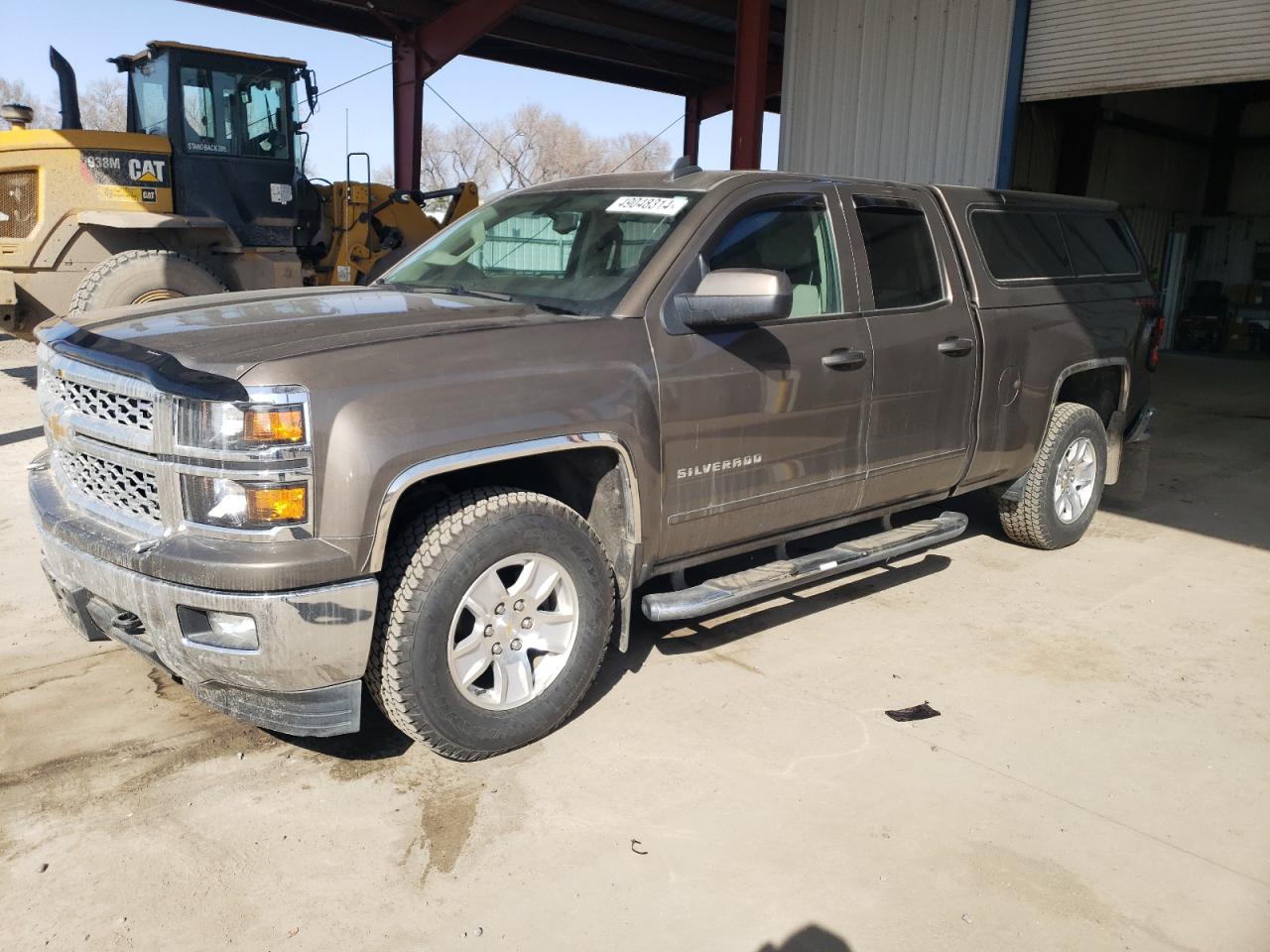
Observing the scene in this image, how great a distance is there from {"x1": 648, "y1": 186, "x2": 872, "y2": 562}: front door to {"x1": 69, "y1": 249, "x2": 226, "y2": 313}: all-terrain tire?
6.45m

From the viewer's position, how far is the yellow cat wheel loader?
969 cm

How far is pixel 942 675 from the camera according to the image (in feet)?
14.3

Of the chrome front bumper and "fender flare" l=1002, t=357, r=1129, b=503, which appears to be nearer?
the chrome front bumper

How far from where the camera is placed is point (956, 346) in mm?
4879

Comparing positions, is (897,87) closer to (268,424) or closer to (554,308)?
(554,308)

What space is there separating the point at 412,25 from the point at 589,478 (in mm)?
14974

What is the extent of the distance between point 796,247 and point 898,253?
0.68 meters

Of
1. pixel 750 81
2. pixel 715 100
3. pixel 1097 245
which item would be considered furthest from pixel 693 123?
pixel 1097 245

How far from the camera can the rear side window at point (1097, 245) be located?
600cm

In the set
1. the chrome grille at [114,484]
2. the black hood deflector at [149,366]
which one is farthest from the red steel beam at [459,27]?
the chrome grille at [114,484]

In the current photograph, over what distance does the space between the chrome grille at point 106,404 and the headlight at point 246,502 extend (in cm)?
27

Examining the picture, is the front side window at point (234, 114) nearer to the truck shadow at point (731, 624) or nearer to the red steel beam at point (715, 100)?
the truck shadow at point (731, 624)

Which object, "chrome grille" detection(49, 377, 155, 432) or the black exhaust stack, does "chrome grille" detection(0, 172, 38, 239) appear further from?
"chrome grille" detection(49, 377, 155, 432)

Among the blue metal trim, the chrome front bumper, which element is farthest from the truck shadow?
the blue metal trim
